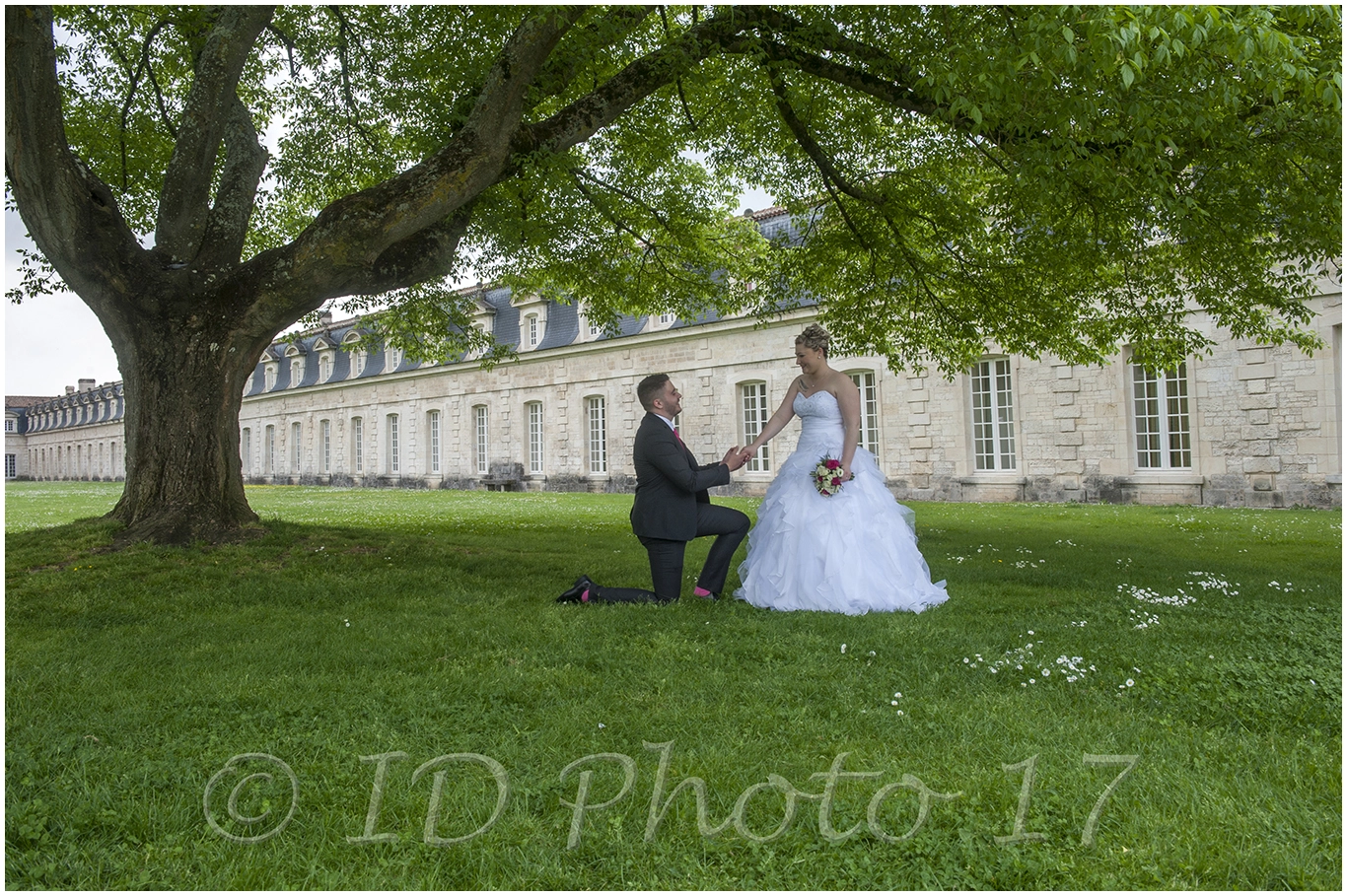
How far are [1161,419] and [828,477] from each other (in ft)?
50.3

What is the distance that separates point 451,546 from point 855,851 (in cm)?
808

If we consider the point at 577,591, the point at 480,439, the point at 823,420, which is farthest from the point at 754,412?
the point at 577,591

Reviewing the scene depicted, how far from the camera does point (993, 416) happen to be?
2053 cm

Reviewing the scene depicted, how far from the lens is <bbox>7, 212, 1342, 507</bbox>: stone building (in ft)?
54.9

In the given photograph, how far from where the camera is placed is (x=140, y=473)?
896cm

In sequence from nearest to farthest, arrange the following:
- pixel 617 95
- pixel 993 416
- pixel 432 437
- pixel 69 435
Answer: pixel 617 95, pixel 993 416, pixel 432 437, pixel 69 435

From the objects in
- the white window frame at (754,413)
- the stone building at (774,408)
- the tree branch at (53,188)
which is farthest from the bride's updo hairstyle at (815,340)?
the white window frame at (754,413)

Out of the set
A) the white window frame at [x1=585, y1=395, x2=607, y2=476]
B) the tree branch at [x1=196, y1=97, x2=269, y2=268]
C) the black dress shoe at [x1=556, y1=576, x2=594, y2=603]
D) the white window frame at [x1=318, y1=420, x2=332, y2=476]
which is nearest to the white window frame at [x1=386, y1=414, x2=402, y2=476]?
the white window frame at [x1=318, y1=420, x2=332, y2=476]

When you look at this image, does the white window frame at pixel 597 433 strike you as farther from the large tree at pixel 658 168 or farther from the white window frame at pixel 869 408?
the large tree at pixel 658 168

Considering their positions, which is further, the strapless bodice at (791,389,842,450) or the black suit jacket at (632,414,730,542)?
the strapless bodice at (791,389,842,450)

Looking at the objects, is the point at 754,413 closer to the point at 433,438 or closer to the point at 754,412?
the point at 754,412

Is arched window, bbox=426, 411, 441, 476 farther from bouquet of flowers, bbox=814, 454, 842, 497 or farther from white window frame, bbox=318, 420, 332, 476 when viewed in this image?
bouquet of flowers, bbox=814, 454, 842, 497

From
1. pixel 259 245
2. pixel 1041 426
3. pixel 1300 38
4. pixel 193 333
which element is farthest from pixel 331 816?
pixel 1041 426

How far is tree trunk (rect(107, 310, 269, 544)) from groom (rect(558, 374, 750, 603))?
16.5 feet
